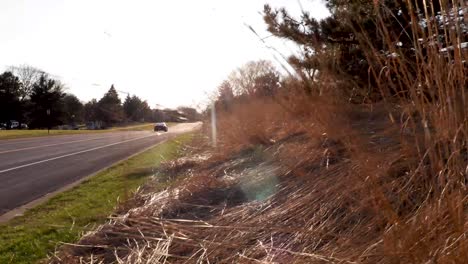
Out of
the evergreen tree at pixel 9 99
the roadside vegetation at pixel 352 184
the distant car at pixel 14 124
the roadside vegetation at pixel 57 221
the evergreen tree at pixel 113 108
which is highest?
the evergreen tree at pixel 9 99

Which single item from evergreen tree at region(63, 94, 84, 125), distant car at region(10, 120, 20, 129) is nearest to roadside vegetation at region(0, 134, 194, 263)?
distant car at region(10, 120, 20, 129)

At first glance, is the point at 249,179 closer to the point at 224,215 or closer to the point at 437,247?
the point at 224,215

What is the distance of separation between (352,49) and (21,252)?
5.06 metres

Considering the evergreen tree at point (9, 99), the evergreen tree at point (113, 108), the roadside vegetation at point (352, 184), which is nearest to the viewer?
the roadside vegetation at point (352, 184)

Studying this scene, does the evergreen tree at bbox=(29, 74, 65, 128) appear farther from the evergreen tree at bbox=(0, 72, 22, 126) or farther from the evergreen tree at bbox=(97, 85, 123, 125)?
the evergreen tree at bbox=(97, 85, 123, 125)

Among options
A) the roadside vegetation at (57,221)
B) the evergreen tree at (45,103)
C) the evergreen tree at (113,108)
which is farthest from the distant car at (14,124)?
the roadside vegetation at (57,221)

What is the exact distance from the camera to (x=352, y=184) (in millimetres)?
3205

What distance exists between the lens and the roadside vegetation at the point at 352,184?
6.61ft

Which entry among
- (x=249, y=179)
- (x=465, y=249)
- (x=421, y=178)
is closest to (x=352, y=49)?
(x=249, y=179)

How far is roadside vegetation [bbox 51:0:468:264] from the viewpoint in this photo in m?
2.02

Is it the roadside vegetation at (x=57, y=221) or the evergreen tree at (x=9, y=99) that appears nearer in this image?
the roadside vegetation at (x=57, y=221)

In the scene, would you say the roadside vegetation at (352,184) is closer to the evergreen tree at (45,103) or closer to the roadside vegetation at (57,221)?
the roadside vegetation at (57,221)

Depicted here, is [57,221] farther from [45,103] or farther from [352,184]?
[45,103]

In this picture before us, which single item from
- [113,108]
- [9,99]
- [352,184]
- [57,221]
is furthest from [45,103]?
[352,184]
